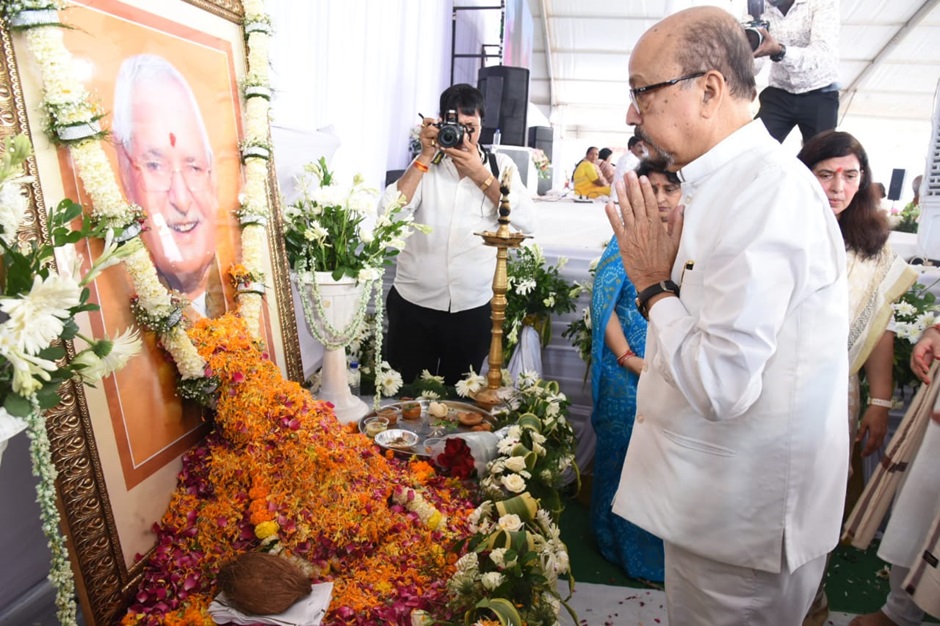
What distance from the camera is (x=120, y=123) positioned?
1.10m

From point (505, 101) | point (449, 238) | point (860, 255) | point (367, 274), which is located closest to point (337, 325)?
point (367, 274)

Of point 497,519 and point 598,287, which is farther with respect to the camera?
point 598,287

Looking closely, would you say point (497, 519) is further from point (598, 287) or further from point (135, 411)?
point (598, 287)

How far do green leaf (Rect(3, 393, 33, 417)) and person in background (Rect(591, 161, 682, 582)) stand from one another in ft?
6.38

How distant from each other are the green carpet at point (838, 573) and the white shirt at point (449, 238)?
117 centimetres

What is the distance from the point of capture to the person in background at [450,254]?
246 cm

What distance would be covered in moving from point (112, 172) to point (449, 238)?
5.25ft

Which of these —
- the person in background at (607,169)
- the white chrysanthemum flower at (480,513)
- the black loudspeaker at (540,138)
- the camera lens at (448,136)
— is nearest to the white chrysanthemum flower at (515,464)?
the white chrysanthemum flower at (480,513)

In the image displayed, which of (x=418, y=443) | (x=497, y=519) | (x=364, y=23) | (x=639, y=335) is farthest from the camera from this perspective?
(x=364, y=23)

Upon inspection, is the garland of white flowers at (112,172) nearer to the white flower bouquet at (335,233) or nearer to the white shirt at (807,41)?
the white flower bouquet at (335,233)

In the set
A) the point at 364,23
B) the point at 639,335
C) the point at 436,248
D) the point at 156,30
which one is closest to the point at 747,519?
the point at 639,335

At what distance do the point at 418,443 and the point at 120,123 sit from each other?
1.03m

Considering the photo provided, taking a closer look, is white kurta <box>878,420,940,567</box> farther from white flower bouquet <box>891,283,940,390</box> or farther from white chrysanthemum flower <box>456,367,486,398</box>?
white chrysanthemum flower <box>456,367,486,398</box>

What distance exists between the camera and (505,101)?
595 centimetres
